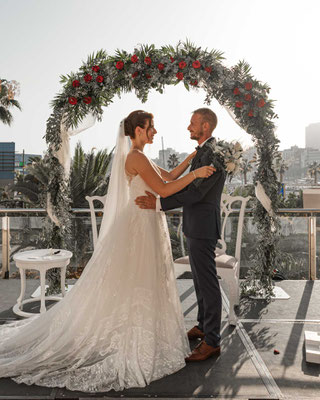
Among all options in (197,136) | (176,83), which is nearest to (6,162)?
(176,83)

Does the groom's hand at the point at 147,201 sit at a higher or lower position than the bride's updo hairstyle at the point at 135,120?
lower

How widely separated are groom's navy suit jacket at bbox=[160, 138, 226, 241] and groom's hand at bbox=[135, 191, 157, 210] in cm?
11

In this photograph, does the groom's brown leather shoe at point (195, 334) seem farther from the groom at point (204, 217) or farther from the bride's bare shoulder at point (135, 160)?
the bride's bare shoulder at point (135, 160)

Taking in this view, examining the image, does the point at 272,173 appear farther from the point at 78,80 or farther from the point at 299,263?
the point at 78,80

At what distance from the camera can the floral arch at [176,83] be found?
4.61 metres

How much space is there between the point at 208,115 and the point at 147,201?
92cm

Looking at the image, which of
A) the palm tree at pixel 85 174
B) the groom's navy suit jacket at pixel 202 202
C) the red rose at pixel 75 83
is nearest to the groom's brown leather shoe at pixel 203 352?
the groom's navy suit jacket at pixel 202 202

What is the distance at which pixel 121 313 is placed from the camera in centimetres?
294

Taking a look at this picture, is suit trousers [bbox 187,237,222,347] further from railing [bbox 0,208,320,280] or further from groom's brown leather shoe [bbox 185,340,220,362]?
railing [bbox 0,208,320,280]

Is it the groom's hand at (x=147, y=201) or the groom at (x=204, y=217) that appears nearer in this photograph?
the groom at (x=204, y=217)

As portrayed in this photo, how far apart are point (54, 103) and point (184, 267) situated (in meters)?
2.72

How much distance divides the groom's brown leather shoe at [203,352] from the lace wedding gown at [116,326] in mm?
67

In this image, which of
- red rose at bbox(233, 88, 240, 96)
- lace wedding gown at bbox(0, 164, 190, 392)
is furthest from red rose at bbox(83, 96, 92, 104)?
lace wedding gown at bbox(0, 164, 190, 392)

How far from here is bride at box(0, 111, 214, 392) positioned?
8.88ft
